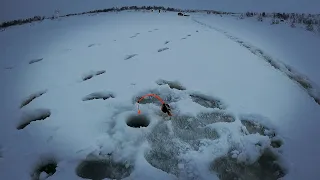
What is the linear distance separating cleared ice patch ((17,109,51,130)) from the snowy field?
0.01 meters

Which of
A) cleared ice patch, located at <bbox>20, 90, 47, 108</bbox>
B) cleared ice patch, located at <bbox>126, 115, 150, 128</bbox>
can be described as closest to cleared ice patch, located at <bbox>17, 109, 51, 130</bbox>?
cleared ice patch, located at <bbox>20, 90, 47, 108</bbox>

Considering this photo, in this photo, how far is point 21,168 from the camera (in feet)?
11.1

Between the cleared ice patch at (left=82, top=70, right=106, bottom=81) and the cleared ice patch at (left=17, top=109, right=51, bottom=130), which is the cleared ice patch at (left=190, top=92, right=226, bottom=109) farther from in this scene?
the cleared ice patch at (left=17, top=109, right=51, bottom=130)

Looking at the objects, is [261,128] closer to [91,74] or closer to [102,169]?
[102,169]

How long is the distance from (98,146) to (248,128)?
212 cm

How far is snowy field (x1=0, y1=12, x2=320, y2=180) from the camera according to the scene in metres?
3.47

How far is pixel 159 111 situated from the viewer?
14.7ft

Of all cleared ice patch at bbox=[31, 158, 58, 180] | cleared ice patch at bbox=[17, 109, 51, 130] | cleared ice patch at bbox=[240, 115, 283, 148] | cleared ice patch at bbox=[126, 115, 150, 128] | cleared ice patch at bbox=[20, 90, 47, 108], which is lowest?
cleared ice patch at bbox=[240, 115, 283, 148]

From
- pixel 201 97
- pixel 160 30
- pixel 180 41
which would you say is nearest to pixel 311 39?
pixel 180 41

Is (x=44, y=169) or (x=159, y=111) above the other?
(x=159, y=111)

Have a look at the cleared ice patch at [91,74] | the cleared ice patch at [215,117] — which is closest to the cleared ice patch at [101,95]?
the cleared ice patch at [91,74]

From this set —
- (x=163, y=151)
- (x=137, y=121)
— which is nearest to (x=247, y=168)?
(x=163, y=151)

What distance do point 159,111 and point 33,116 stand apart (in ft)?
6.39

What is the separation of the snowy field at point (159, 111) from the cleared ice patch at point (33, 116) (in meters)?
0.01
